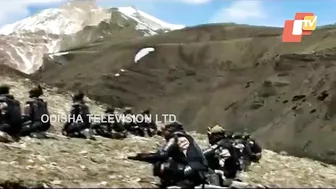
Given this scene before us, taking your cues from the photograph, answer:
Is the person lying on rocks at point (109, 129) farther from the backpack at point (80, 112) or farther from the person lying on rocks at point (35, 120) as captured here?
the person lying on rocks at point (35, 120)

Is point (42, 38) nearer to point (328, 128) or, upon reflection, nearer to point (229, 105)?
point (229, 105)

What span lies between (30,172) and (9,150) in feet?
7.12

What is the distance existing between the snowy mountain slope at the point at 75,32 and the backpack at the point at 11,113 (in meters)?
131

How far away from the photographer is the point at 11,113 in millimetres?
15875

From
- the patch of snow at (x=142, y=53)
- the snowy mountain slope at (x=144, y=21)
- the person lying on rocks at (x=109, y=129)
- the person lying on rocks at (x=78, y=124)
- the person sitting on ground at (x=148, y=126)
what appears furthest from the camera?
the snowy mountain slope at (x=144, y=21)

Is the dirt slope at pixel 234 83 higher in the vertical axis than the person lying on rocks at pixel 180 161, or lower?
higher

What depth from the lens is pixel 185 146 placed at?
1038 centimetres

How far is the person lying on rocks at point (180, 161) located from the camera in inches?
399

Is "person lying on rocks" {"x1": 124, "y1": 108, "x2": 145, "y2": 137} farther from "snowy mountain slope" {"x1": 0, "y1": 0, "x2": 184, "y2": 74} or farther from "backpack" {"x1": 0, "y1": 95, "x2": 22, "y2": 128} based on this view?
"snowy mountain slope" {"x1": 0, "y1": 0, "x2": 184, "y2": 74}

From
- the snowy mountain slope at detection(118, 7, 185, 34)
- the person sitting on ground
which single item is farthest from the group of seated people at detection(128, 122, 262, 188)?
the snowy mountain slope at detection(118, 7, 185, 34)

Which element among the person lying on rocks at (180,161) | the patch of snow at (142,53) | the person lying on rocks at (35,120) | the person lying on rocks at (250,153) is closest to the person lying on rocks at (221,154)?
the person lying on rocks at (180,161)

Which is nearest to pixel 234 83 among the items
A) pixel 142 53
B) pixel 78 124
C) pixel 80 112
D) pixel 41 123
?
pixel 142 53

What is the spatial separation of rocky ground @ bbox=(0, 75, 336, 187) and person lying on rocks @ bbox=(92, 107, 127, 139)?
1.31 ft

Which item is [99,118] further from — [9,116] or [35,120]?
[9,116]
